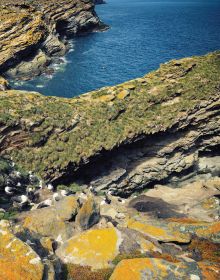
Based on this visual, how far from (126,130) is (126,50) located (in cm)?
8078

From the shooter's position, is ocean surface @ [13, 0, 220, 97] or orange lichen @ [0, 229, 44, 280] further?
ocean surface @ [13, 0, 220, 97]

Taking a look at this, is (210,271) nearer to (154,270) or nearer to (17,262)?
(154,270)

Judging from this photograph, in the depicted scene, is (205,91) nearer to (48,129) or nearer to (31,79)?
(48,129)

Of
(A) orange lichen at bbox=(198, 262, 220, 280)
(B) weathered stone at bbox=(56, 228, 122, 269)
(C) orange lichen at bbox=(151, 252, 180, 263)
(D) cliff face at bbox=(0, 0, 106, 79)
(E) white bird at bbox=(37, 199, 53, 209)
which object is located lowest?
(E) white bird at bbox=(37, 199, 53, 209)

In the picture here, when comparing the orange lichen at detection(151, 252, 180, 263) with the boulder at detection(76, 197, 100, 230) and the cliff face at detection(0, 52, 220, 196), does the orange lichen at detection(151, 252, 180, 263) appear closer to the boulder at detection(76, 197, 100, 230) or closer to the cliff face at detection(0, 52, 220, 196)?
the boulder at detection(76, 197, 100, 230)

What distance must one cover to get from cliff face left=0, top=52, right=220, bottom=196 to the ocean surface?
37714mm

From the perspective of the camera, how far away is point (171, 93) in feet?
150

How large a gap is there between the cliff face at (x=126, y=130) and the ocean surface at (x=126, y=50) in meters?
37.7

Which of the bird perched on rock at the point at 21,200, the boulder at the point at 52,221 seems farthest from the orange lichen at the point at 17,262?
the bird perched on rock at the point at 21,200

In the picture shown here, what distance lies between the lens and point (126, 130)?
140 ft

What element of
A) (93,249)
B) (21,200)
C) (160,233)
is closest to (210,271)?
(93,249)

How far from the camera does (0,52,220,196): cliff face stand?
38.7 meters

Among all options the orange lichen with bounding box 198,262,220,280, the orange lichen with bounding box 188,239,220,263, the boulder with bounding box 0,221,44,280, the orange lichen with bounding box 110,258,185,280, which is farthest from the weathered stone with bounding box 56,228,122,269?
the orange lichen with bounding box 188,239,220,263

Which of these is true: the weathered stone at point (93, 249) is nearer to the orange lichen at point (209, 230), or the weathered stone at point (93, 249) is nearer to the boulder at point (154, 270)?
the boulder at point (154, 270)
